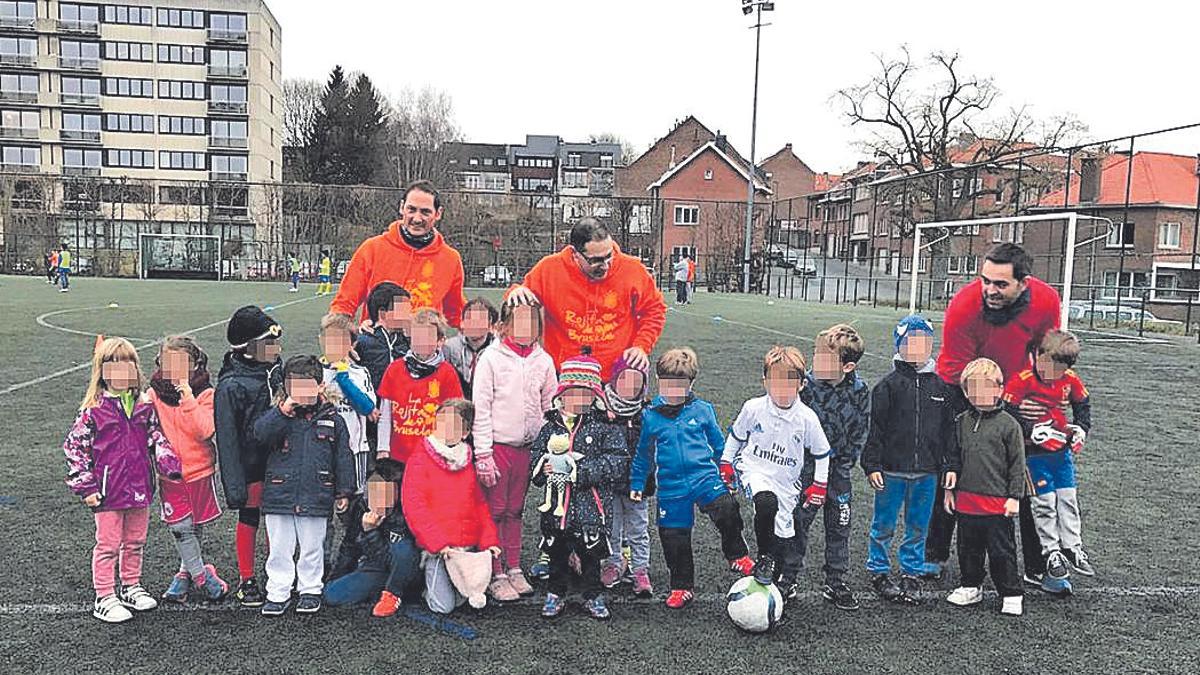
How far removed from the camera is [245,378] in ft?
14.0

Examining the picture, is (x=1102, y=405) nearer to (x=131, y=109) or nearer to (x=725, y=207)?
(x=725, y=207)

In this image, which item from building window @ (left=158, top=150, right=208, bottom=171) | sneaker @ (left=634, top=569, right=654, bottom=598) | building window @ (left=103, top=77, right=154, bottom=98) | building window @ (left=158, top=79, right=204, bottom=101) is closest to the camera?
sneaker @ (left=634, top=569, right=654, bottom=598)

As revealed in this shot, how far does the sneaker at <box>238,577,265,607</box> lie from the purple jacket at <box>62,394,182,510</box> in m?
0.63

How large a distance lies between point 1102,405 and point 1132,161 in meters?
13.8

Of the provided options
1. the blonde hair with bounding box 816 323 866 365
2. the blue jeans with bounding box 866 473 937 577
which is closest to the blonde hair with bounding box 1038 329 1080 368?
the blue jeans with bounding box 866 473 937 577

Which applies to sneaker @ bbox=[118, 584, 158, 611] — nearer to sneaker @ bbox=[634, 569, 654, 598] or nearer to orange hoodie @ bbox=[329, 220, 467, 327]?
orange hoodie @ bbox=[329, 220, 467, 327]

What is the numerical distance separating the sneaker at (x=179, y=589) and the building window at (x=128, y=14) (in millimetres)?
72820

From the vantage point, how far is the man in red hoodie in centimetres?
460

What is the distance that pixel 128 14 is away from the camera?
64.9m

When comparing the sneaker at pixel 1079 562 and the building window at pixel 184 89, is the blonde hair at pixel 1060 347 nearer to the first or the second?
the sneaker at pixel 1079 562

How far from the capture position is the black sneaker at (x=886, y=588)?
4570mm

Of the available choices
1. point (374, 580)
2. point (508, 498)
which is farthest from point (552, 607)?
point (374, 580)

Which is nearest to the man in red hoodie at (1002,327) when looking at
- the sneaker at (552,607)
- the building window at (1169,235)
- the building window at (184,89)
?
the sneaker at (552,607)

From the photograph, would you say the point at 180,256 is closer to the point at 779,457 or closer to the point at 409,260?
the point at 409,260
